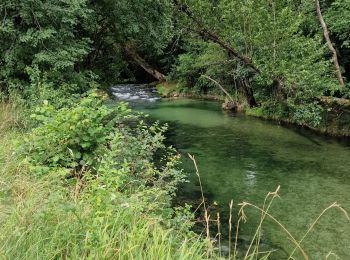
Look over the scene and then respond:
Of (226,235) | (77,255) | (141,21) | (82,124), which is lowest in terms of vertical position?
(226,235)

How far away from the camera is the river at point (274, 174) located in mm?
6699

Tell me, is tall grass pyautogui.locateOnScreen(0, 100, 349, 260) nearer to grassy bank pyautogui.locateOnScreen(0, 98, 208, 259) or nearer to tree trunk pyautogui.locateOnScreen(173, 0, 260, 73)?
grassy bank pyautogui.locateOnScreen(0, 98, 208, 259)

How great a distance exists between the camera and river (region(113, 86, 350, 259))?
6.70 meters

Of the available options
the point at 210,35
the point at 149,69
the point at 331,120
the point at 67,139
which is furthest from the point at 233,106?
the point at 67,139

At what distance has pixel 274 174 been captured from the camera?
1027cm

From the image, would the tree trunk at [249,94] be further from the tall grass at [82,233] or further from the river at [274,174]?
the tall grass at [82,233]

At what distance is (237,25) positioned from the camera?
18188 mm

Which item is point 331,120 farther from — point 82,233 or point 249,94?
point 82,233

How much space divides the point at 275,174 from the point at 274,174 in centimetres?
2

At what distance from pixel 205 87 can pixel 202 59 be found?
219 inches

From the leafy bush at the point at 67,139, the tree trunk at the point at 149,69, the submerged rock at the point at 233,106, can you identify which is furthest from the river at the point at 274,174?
the tree trunk at the point at 149,69

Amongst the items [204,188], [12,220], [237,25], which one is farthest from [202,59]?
[12,220]

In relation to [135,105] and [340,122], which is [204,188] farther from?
[135,105]

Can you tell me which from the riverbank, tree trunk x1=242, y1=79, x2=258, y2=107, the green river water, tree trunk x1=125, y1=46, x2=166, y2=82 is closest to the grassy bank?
the green river water
